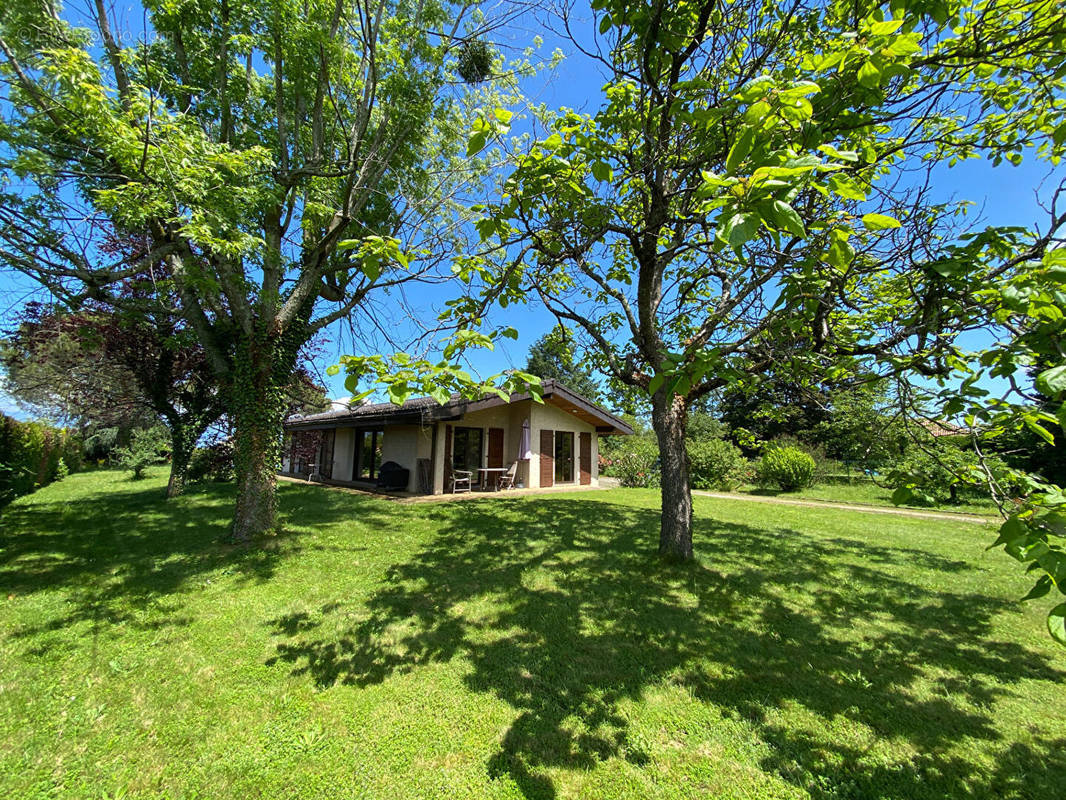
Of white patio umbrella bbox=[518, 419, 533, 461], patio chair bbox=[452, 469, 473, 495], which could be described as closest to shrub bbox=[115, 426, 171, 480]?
patio chair bbox=[452, 469, 473, 495]

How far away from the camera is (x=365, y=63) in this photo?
A: 625cm

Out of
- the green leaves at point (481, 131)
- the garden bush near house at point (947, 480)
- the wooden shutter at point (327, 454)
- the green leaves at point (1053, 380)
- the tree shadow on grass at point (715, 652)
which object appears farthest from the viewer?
the wooden shutter at point (327, 454)

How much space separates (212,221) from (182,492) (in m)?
10.6

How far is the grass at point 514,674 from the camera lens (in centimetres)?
252

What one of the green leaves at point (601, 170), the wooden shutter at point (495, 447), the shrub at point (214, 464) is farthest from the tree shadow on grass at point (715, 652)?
the shrub at point (214, 464)

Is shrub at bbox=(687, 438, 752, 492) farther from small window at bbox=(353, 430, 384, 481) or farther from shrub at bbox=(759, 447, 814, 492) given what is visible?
small window at bbox=(353, 430, 384, 481)

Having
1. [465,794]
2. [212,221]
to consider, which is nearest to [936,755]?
[465,794]

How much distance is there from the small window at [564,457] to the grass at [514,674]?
32.9 feet

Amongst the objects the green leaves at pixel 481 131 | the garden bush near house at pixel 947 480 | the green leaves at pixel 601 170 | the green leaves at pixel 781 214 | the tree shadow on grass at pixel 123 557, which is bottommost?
the tree shadow on grass at pixel 123 557

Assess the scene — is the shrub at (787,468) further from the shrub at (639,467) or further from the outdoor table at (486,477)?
the outdoor table at (486,477)

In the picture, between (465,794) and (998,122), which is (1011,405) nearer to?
(465,794)

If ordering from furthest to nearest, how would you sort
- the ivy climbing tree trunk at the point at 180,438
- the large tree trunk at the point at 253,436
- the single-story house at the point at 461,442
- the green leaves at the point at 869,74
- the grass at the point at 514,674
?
the single-story house at the point at 461,442, the ivy climbing tree trunk at the point at 180,438, the large tree trunk at the point at 253,436, the grass at the point at 514,674, the green leaves at the point at 869,74

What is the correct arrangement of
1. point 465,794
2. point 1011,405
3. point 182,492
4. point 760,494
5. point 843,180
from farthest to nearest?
point 760,494 → point 182,492 → point 465,794 → point 1011,405 → point 843,180

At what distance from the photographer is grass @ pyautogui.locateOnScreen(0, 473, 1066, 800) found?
8.27 ft
